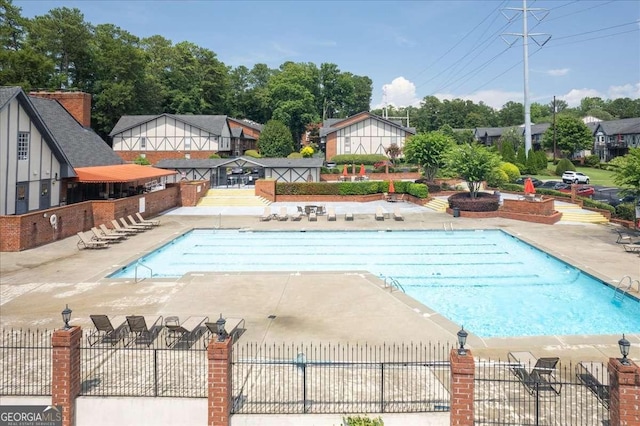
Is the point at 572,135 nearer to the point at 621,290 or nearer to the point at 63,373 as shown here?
the point at 621,290

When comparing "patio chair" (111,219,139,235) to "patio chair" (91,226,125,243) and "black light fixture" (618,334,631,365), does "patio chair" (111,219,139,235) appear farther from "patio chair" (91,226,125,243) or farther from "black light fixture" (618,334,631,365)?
"black light fixture" (618,334,631,365)

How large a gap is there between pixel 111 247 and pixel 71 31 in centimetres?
5731

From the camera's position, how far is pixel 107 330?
12141 millimetres

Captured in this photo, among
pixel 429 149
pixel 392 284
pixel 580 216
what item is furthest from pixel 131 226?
pixel 580 216

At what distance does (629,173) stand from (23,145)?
105 ft

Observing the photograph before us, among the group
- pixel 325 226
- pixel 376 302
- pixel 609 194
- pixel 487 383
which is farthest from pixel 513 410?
pixel 609 194

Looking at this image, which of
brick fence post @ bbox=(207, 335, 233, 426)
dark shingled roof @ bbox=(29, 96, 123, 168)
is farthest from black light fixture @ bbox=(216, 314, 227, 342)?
dark shingled roof @ bbox=(29, 96, 123, 168)

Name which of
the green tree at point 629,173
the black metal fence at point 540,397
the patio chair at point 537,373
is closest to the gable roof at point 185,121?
the green tree at point 629,173

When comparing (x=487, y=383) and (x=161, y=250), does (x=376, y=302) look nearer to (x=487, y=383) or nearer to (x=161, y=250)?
(x=487, y=383)

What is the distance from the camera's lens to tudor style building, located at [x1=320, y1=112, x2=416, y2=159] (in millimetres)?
74062

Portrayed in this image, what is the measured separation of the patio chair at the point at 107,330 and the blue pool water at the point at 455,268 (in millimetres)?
8040

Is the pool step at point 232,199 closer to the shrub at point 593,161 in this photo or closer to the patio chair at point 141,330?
the patio chair at point 141,330

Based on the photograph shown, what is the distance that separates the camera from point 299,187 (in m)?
47.2

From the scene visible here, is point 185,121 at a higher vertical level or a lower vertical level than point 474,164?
higher
